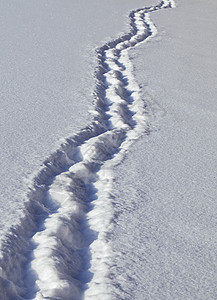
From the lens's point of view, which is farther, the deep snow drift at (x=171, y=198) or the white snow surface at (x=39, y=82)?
the white snow surface at (x=39, y=82)

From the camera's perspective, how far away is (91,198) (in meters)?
1.71

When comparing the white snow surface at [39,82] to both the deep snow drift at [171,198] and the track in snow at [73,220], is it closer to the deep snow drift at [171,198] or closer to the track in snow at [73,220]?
the track in snow at [73,220]

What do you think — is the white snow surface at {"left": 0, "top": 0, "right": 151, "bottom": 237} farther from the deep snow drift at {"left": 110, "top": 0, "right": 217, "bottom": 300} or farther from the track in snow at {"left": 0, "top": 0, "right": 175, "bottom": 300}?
the deep snow drift at {"left": 110, "top": 0, "right": 217, "bottom": 300}

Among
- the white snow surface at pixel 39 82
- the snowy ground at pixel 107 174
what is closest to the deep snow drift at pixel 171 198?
the snowy ground at pixel 107 174

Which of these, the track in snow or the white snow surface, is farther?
the white snow surface

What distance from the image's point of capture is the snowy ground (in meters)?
1.30

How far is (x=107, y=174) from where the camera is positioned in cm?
187

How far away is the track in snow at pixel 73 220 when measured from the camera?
126 centimetres

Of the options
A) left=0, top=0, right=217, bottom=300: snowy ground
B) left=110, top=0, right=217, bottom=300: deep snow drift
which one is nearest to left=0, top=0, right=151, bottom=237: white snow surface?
Answer: left=0, top=0, right=217, bottom=300: snowy ground

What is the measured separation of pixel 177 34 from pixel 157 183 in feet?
10.9

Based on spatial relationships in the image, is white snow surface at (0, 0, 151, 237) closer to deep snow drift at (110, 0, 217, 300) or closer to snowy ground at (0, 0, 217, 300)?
snowy ground at (0, 0, 217, 300)

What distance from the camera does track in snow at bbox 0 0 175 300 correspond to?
1256 millimetres

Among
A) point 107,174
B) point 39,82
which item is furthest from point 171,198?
point 39,82

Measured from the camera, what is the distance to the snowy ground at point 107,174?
4.26 feet
